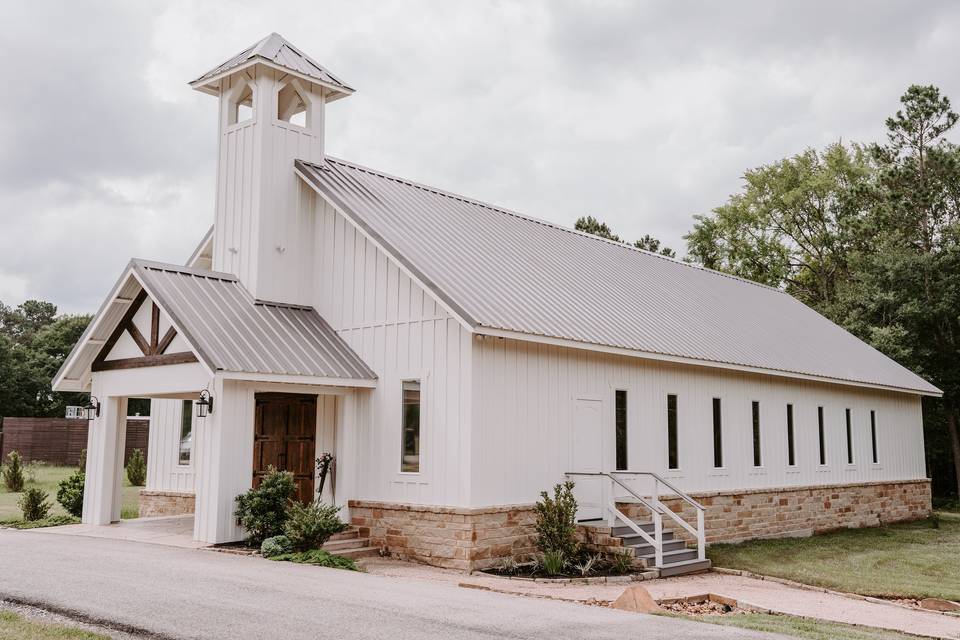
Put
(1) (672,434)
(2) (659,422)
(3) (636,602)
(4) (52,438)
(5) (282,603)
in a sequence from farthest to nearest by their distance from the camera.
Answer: (4) (52,438) < (1) (672,434) < (2) (659,422) < (3) (636,602) < (5) (282,603)

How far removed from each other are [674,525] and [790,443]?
243 inches

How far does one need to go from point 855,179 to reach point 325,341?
3983 cm

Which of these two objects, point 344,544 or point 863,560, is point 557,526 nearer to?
point 344,544

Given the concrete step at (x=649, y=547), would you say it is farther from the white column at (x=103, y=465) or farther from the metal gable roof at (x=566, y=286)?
the white column at (x=103, y=465)

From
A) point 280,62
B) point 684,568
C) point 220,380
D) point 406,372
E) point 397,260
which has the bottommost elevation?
point 684,568

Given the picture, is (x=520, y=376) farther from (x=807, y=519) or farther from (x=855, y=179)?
(x=855, y=179)

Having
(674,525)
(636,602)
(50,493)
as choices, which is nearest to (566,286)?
(674,525)

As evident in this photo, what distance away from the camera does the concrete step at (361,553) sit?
1514cm

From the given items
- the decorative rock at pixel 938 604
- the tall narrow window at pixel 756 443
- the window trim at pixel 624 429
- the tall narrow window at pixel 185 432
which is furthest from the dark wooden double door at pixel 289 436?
the tall narrow window at pixel 756 443

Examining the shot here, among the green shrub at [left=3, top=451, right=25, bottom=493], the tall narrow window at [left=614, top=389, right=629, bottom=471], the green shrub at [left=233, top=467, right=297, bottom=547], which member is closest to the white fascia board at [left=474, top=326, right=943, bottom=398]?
the tall narrow window at [left=614, top=389, right=629, bottom=471]

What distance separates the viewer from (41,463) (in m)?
38.4

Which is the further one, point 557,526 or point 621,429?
point 621,429

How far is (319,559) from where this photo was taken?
13680 millimetres

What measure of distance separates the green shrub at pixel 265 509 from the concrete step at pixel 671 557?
6.01 metres
